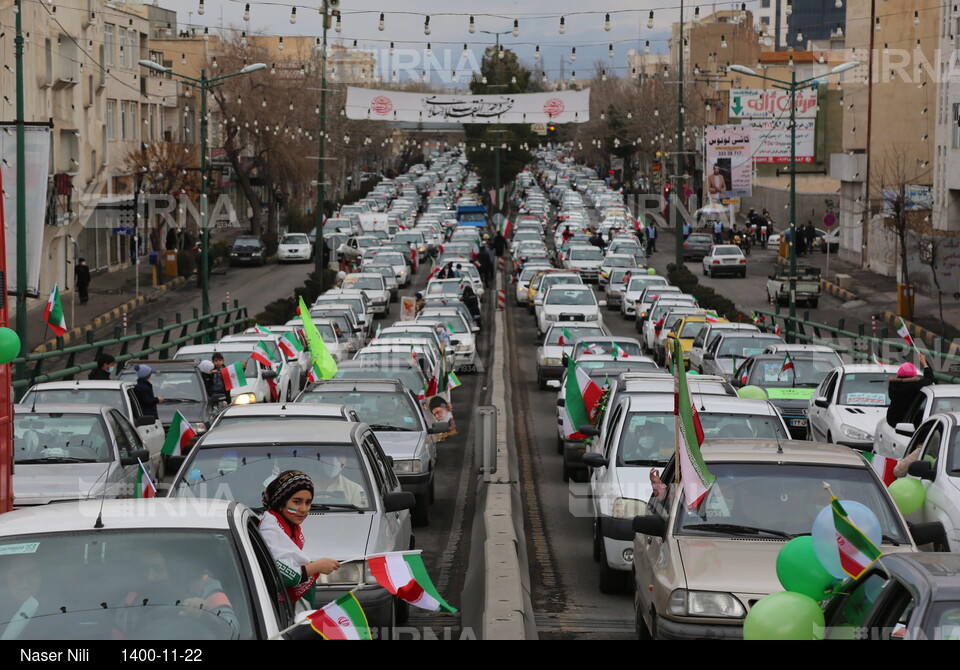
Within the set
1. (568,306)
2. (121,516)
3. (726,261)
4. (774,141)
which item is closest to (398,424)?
(121,516)

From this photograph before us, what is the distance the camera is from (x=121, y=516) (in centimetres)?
662

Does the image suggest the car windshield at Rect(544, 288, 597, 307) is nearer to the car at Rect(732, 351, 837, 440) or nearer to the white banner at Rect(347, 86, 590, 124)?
the car at Rect(732, 351, 837, 440)

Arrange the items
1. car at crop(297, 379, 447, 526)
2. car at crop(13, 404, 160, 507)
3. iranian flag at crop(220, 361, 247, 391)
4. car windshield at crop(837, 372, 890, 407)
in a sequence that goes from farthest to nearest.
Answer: iranian flag at crop(220, 361, 247, 391), car windshield at crop(837, 372, 890, 407), car at crop(297, 379, 447, 526), car at crop(13, 404, 160, 507)

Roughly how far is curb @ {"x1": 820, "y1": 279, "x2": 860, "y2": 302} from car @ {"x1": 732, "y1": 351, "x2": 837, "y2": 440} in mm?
31162

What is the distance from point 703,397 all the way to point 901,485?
10.6 feet

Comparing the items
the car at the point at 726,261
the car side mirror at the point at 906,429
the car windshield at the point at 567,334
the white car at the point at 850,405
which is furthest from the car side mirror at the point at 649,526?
the car at the point at 726,261

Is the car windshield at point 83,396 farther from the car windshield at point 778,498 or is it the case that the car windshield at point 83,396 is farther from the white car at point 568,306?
the white car at point 568,306

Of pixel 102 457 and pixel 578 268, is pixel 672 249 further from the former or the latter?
pixel 102 457

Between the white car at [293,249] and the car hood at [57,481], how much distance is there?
5619cm

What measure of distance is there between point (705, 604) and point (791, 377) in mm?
14711

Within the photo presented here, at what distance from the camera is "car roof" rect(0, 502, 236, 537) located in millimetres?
6465

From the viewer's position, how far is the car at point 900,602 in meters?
5.68

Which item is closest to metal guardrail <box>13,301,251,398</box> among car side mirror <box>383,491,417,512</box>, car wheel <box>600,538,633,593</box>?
car wheel <box>600,538,633,593</box>

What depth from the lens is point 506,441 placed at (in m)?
19.9
